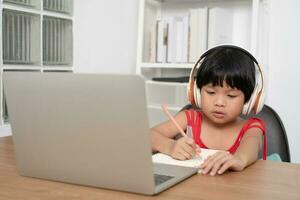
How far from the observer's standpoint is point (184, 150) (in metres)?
0.98

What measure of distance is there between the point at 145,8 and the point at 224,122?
1.51m

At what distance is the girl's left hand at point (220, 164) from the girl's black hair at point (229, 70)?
360mm

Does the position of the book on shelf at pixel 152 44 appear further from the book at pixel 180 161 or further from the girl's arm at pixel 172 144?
the book at pixel 180 161

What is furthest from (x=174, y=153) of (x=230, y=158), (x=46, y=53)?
(x=46, y=53)

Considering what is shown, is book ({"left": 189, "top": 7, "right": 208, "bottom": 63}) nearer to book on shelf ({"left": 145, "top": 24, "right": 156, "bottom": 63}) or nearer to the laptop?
book on shelf ({"left": 145, "top": 24, "right": 156, "bottom": 63})

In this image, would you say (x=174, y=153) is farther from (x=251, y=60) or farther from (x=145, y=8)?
(x=145, y=8)

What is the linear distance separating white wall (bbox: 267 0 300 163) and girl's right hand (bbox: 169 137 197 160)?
163cm

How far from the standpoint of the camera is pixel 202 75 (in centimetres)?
124

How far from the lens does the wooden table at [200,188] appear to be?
696mm

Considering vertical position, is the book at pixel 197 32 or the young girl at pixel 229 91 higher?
the book at pixel 197 32

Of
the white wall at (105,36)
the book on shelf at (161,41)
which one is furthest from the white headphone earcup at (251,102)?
the white wall at (105,36)

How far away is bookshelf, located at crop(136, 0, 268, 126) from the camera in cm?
242

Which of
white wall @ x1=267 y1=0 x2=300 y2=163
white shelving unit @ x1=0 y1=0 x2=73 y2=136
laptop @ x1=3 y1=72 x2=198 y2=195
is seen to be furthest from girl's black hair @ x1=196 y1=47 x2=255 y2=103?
white shelving unit @ x1=0 y1=0 x2=73 y2=136

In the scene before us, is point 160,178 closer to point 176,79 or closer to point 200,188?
point 200,188
